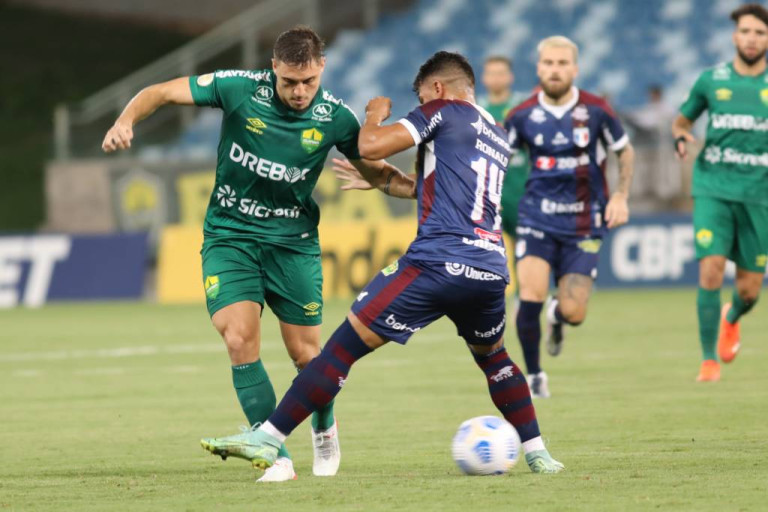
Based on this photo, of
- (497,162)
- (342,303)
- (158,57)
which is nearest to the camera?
(497,162)

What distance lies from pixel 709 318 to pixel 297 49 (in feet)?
16.1

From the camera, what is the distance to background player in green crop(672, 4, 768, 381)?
33.1ft

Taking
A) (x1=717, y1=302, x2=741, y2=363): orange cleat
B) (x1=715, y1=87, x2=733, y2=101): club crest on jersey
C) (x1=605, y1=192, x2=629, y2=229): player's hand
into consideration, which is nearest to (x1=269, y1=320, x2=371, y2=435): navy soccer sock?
(x1=605, y1=192, x2=629, y2=229): player's hand

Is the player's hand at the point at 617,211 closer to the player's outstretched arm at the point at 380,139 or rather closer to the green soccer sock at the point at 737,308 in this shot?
the green soccer sock at the point at 737,308

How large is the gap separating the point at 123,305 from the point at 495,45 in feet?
31.2

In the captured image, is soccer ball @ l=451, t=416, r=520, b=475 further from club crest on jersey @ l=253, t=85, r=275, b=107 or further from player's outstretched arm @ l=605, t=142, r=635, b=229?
player's outstretched arm @ l=605, t=142, r=635, b=229

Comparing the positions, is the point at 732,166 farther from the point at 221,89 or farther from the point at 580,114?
the point at 221,89

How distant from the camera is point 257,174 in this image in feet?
22.1

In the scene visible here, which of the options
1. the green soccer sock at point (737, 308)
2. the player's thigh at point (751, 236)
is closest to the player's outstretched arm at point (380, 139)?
the player's thigh at point (751, 236)

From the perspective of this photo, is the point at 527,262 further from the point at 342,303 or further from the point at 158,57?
the point at 158,57

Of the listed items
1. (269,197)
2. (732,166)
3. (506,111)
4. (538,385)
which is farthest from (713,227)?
(269,197)

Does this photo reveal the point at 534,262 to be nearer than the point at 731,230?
Yes

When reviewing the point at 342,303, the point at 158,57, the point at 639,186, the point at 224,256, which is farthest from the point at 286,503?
the point at 158,57

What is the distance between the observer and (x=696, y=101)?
33.7 ft
